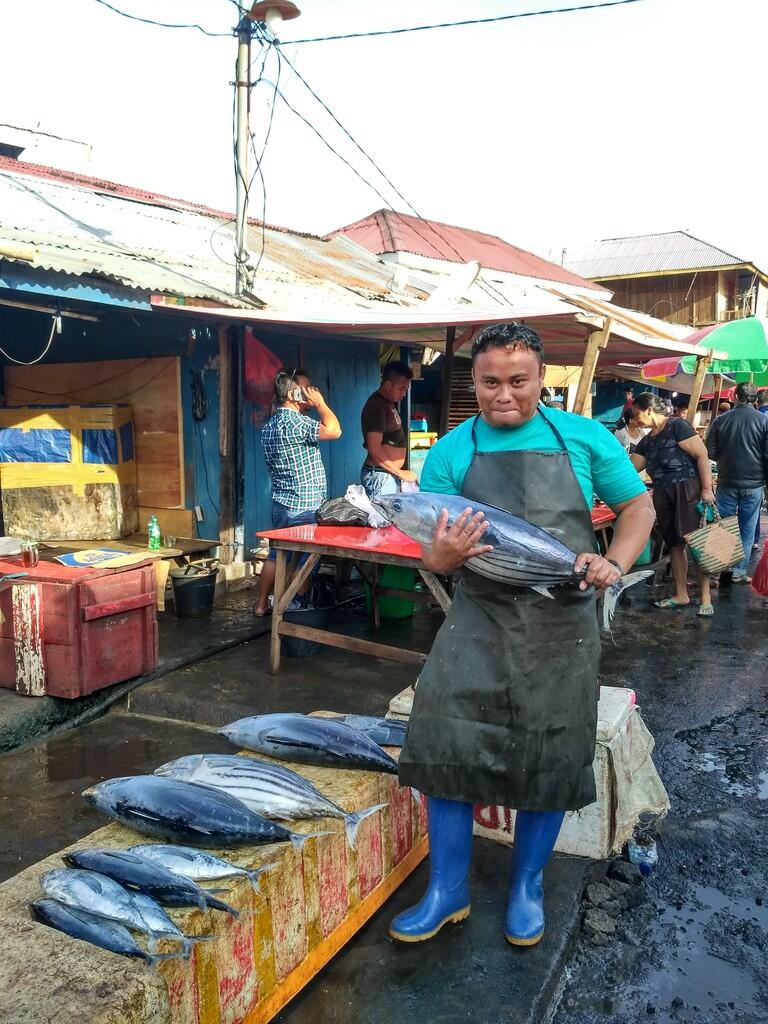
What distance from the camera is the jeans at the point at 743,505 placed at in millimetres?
8172

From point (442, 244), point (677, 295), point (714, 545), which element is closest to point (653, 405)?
point (714, 545)

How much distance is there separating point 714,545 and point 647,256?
26978mm

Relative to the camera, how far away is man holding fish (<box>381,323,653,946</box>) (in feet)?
7.79

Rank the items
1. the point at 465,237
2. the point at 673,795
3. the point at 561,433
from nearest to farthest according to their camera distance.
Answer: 1. the point at 561,433
2. the point at 673,795
3. the point at 465,237

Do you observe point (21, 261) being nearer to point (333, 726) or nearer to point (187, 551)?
point (187, 551)

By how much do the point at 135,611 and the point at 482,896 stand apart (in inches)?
119

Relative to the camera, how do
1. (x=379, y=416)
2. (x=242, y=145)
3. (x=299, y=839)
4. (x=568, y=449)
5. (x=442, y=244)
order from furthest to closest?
1. (x=442, y=244)
2. (x=242, y=145)
3. (x=379, y=416)
4. (x=568, y=449)
5. (x=299, y=839)

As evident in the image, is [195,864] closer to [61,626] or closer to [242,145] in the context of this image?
[61,626]

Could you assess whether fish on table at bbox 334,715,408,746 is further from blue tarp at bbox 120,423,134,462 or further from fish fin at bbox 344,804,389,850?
blue tarp at bbox 120,423,134,462

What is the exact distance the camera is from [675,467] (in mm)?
7340

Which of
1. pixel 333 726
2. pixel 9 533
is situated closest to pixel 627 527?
pixel 333 726

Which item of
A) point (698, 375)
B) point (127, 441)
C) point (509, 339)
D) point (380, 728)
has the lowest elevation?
point (380, 728)

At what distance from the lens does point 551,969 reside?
2.51 meters

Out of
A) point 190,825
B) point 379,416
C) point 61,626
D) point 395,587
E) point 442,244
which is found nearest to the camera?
point 190,825
